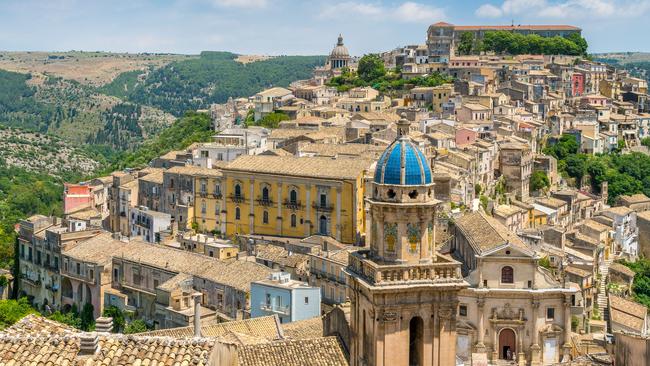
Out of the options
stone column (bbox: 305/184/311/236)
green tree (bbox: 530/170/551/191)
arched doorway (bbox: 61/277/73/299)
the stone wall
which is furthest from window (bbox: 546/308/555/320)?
green tree (bbox: 530/170/551/191)

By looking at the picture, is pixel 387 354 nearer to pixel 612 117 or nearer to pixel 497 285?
pixel 497 285

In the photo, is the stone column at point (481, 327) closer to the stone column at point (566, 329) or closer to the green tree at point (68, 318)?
the stone column at point (566, 329)

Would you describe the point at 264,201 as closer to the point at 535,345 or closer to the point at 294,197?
the point at 294,197

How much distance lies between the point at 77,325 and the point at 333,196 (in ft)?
57.3

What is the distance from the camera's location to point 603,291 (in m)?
59.2

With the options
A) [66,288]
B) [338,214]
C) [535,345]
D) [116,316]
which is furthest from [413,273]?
[66,288]

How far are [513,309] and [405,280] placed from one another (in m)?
21.3

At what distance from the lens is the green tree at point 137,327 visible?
48969 millimetres

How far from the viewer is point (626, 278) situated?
64938 millimetres

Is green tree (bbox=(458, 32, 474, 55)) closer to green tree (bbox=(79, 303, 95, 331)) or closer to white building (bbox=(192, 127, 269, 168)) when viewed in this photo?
white building (bbox=(192, 127, 269, 168))

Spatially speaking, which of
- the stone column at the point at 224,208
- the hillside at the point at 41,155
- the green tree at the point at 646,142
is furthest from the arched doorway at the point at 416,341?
the hillside at the point at 41,155

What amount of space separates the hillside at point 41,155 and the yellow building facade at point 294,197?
3483 inches

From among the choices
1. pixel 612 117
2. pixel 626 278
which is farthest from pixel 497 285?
pixel 612 117

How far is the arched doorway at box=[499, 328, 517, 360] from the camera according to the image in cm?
4341
